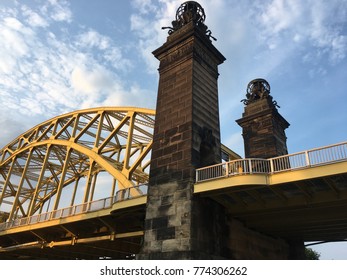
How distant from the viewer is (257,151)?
26.4m

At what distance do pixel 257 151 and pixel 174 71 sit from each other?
10.5m

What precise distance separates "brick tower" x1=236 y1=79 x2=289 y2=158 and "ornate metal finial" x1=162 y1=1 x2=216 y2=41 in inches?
330

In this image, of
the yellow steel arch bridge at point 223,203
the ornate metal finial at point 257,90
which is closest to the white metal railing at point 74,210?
the yellow steel arch bridge at point 223,203

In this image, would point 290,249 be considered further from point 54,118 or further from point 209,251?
point 54,118

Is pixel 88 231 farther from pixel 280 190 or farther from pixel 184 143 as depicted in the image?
pixel 280 190

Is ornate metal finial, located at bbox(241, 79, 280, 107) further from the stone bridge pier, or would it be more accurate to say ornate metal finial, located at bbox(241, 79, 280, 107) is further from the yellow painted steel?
the yellow painted steel

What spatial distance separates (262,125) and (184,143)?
40.1 ft

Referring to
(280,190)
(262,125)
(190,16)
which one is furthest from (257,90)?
(280,190)

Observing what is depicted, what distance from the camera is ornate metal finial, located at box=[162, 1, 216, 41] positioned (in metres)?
22.2

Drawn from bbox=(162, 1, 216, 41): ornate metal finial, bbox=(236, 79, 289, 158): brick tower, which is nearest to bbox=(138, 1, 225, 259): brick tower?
bbox=(162, 1, 216, 41): ornate metal finial

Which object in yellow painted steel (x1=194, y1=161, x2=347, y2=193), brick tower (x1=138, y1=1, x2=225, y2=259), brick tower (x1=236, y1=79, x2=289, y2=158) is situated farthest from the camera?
brick tower (x1=236, y1=79, x2=289, y2=158)

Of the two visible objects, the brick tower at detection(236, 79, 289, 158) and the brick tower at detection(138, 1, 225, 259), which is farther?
the brick tower at detection(236, 79, 289, 158)

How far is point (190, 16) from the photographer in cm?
2225

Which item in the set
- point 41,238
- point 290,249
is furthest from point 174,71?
point 41,238
